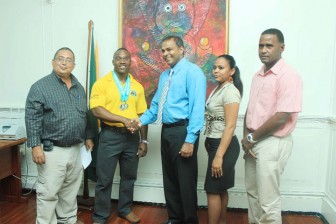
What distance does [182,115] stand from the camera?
2199 millimetres

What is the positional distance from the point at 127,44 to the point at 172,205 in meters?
1.56

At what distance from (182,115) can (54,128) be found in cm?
97

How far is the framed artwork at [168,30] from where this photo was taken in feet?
8.81

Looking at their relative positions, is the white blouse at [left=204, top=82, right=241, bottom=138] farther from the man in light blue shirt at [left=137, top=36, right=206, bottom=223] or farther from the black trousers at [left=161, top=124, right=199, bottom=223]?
the black trousers at [left=161, top=124, right=199, bottom=223]

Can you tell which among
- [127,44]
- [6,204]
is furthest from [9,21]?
[6,204]

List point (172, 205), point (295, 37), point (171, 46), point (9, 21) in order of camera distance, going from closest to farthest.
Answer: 1. point (171, 46)
2. point (172, 205)
3. point (295, 37)
4. point (9, 21)

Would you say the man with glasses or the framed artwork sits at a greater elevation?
the framed artwork

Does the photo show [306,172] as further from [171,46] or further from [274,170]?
[171,46]

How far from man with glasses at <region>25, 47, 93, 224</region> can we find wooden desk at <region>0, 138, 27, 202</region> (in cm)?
85

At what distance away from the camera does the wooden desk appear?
9.37ft

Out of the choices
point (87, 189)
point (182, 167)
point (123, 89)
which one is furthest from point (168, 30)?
point (87, 189)

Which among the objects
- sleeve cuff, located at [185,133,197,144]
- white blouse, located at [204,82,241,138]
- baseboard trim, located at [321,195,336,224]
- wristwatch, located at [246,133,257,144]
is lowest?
baseboard trim, located at [321,195,336,224]

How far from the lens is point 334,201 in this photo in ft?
8.16

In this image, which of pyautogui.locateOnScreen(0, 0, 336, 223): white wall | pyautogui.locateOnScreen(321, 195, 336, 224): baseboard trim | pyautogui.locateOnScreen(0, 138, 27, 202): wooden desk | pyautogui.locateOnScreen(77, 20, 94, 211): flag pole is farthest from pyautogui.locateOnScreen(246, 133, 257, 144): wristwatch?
pyautogui.locateOnScreen(0, 138, 27, 202): wooden desk
